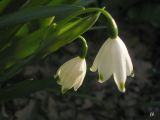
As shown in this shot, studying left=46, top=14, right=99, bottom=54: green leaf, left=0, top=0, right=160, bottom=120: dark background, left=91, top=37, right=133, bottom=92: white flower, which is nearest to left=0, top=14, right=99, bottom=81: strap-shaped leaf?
left=46, top=14, right=99, bottom=54: green leaf

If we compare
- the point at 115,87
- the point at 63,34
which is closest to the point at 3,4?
the point at 63,34

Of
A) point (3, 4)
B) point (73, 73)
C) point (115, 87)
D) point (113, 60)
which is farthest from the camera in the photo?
point (115, 87)

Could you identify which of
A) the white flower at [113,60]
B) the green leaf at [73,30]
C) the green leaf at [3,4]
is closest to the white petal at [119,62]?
the white flower at [113,60]

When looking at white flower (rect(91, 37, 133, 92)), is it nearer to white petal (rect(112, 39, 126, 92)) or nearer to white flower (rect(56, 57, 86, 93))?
white petal (rect(112, 39, 126, 92))

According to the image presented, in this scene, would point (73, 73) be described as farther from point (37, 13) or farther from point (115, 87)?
point (115, 87)

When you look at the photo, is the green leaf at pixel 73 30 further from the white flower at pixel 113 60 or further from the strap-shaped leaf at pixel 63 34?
the white flower at pixel 113 60

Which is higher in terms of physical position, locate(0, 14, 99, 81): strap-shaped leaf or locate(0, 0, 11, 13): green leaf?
locate(0, 0, 11, 13): green leaf

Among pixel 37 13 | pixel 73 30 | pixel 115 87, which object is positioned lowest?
pixel 115 87

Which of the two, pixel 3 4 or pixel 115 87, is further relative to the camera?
pixel 115 87

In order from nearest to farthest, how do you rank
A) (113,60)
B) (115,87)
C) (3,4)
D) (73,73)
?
(113,60) → (73,73) → (3,4) → (115,87)
